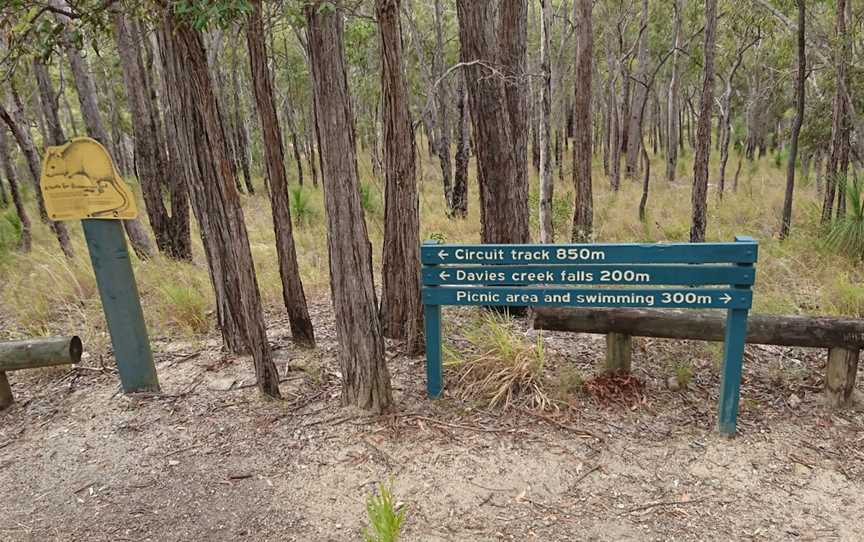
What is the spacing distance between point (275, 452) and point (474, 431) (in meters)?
1.26

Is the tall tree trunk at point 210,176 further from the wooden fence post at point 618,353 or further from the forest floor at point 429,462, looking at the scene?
the wooden fence post at point 618,353

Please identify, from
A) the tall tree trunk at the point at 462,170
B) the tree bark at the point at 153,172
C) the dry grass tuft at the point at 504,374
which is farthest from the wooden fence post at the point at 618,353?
the tall tree trunk at the point at 462,170

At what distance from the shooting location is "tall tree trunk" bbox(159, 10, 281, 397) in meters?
3.38

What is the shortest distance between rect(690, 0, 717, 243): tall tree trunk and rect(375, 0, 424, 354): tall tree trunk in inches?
186

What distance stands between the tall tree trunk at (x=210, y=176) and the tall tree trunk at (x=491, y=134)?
7.69ft

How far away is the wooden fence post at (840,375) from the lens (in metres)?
3.57

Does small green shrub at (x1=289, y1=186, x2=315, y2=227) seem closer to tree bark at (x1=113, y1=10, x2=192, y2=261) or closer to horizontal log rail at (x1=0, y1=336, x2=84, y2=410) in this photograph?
tree bark at (x1=113, y1=10, x2=192, y2=261)

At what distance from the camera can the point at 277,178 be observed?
171 inches

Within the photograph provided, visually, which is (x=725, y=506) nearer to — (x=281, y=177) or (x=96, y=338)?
(x=281, y=177)

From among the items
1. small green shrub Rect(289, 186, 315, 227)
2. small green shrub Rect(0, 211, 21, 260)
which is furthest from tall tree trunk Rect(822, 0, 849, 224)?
small green shrub Rect(0, 211, 21, 260)

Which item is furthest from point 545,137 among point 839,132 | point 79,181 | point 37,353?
point 37,353

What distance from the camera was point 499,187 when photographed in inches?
206

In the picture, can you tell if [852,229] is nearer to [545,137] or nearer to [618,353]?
[545,137]

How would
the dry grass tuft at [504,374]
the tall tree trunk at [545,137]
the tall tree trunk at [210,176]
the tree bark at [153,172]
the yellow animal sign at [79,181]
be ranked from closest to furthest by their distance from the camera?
the tall tree trunk at [210,176], the yellow animal sign at [79,181], the dry grass tuft at [504,374], the tall tree trunk at [545,137], the tree bark at [153,172]
